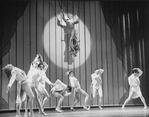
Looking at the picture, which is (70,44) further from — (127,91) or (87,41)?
(127,91)

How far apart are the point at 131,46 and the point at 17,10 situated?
4828 mm

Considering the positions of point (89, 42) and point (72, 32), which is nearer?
point (72, 32)


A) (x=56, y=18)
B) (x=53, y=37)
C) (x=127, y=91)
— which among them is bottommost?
(x=127, y=91)

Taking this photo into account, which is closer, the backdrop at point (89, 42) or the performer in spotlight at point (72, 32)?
the backdrop at point (89, 42)

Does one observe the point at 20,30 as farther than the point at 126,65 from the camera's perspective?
No

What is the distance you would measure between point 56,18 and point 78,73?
2349 millimetres

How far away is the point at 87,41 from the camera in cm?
1066

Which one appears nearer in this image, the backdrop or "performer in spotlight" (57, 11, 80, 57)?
the backdrop

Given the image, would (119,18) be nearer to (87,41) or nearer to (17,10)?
(87,41)

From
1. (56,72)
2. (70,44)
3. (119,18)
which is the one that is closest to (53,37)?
(70,44)

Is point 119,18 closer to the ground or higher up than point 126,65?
higher up

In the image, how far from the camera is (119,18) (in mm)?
10977

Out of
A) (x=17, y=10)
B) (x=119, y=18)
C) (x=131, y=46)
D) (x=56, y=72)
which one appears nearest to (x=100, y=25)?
(x=119, y=18)

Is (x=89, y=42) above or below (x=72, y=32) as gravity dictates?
below
